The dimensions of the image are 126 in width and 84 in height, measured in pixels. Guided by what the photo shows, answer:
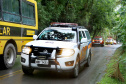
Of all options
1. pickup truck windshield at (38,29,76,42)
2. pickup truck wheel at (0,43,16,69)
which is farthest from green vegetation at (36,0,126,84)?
pickup truck wheel at (0,43,16,69)

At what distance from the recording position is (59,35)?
852 centimetres

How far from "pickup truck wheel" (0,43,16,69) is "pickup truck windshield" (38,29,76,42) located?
185 cm

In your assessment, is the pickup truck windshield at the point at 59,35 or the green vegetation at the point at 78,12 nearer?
the pickup truck windshield at the point at 59,35

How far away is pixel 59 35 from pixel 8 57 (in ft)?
10.0

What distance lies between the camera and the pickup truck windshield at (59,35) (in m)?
8.39

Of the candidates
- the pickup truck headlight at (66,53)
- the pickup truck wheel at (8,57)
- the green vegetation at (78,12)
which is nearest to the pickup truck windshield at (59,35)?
the pickup truck headlight at (66,53)

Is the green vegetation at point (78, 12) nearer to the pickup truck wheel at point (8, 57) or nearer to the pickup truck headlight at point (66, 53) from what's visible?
the pickup truck wheel at point (8, 57)

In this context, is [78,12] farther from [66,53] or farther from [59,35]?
[66,53]

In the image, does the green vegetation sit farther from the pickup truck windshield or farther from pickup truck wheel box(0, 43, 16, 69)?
pickup truck wheel box(0, 43, 16, 69)

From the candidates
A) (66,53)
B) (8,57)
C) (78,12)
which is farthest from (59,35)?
(78,12)

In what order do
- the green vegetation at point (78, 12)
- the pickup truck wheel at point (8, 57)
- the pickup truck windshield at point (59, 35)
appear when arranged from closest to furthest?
1. the pickup truck windshield at point (59, 35)
2. the pickup truck wheel at point (8, 57)
3. the green vegetation at point (78, 12)

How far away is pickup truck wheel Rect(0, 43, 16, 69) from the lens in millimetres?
9424

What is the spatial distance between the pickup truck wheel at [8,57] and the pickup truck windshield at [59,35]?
185 centimetres

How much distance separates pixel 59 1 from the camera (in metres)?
24.3
